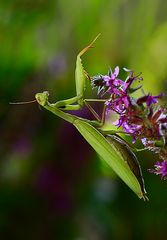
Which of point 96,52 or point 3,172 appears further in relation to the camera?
point 96,52

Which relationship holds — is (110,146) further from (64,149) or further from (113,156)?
(64,149)

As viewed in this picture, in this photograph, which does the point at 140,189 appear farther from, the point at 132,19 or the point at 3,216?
the point at 132,19

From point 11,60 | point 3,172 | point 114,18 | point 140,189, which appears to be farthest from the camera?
point 114,18

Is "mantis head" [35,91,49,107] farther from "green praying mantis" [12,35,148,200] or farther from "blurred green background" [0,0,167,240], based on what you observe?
"blurred green background" [0,0,167,240]

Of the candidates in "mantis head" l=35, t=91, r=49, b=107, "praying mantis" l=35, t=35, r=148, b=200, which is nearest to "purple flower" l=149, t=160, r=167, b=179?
"praying mantis" l=35, t=35, r=148, b=200

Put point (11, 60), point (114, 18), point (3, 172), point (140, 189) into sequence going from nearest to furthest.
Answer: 1. point (140, 189)
2. point (3, 172)
3. point (11, 60)
4. point (114, 18)

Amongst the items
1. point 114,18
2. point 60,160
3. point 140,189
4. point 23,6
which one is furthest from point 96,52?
point 140,189

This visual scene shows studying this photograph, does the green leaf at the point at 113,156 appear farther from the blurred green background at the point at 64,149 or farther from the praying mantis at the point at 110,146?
the blurred green background at the point at 64,149

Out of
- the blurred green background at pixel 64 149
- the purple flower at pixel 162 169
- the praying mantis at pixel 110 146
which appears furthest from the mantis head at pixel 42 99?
the blurred green background at pixel 64 149
